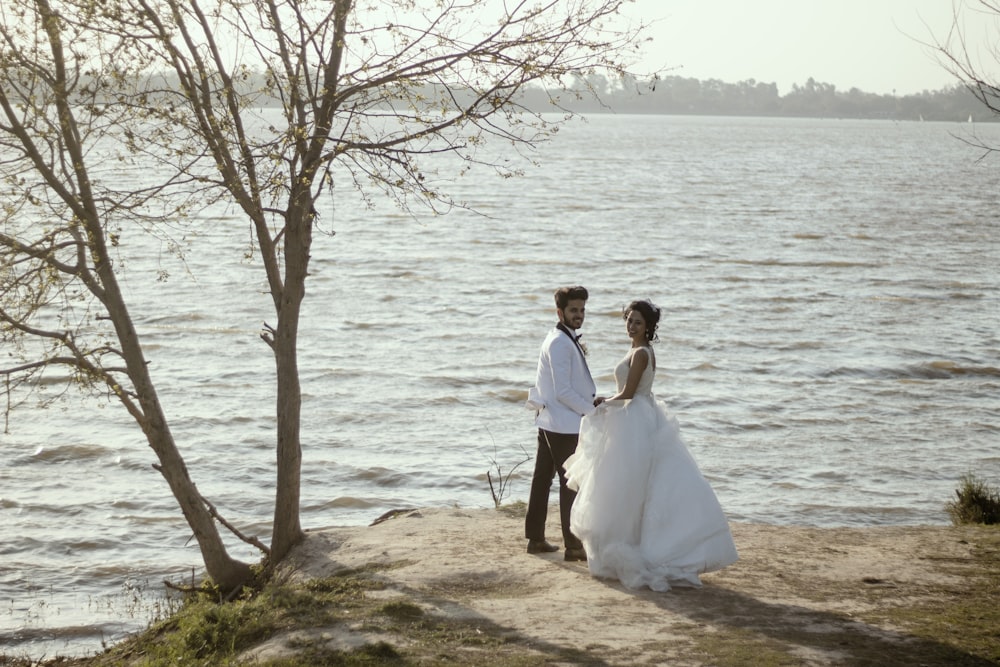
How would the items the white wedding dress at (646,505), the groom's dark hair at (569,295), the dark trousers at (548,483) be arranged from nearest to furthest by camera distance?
the white wedding dress at (646,505) < the groom's dark hair at (569,295) < the dark trousers at (548,483)

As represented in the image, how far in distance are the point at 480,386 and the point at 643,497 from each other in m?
14.0

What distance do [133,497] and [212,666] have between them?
354 inches

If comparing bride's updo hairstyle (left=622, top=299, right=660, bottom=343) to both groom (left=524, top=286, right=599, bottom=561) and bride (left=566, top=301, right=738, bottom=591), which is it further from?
groom (left=524, top=286, right=599, bottom=561)

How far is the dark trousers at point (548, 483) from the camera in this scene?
9672 millimetres

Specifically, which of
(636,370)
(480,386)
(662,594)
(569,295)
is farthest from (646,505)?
(480,386)

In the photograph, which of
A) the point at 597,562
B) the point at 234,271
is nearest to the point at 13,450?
the point at 597,562

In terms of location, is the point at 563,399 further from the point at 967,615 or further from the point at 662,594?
the point at 967,615

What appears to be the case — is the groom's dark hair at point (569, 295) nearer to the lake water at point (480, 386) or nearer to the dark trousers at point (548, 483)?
the dark trousers at point (548, 483)

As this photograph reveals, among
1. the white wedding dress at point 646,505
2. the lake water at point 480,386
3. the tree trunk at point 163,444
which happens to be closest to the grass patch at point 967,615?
the white wedding dress at point 646,505

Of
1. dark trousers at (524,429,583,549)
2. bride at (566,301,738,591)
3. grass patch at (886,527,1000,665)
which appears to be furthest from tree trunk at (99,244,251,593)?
grass patch at (886,527,1000,665)

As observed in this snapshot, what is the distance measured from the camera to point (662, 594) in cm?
872

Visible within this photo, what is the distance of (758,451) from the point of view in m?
18.5

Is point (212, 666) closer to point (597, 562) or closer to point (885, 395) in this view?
point (597, 562)

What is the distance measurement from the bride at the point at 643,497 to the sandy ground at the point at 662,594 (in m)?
0.23
